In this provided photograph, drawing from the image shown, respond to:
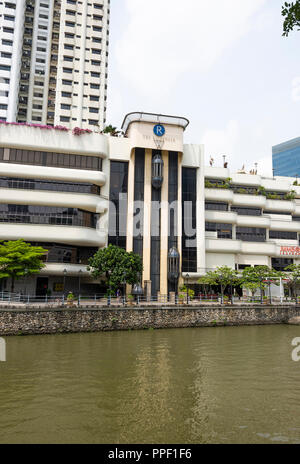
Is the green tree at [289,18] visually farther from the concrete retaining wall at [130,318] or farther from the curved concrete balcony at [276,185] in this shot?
the curved concrete balcony at [276,185]

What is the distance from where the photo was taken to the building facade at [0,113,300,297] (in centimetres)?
3712

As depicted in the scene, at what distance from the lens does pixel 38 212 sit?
1471 inches

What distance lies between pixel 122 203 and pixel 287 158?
11666 cm

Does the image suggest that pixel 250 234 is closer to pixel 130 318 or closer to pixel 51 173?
pixel 130 318

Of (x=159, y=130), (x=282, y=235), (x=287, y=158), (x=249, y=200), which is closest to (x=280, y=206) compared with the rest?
(x=282, y=235)

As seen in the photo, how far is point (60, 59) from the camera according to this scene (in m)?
63.5

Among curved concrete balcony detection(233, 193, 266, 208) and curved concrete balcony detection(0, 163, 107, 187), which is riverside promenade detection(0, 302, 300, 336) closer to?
curved concrete balcony detection(0, 163, 107, 187)

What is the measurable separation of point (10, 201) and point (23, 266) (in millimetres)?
8971

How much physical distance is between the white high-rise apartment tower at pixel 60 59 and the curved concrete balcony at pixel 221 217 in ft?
95.6

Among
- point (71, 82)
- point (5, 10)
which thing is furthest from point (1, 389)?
point (5, 10)

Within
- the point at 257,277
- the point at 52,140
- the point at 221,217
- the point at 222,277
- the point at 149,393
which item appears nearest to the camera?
the point at 149,393

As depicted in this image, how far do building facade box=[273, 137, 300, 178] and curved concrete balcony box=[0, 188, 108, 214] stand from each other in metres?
112

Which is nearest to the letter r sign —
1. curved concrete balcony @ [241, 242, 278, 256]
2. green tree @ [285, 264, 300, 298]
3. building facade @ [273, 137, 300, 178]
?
curved concrete balcony @ [241, 242, 278, 256]
